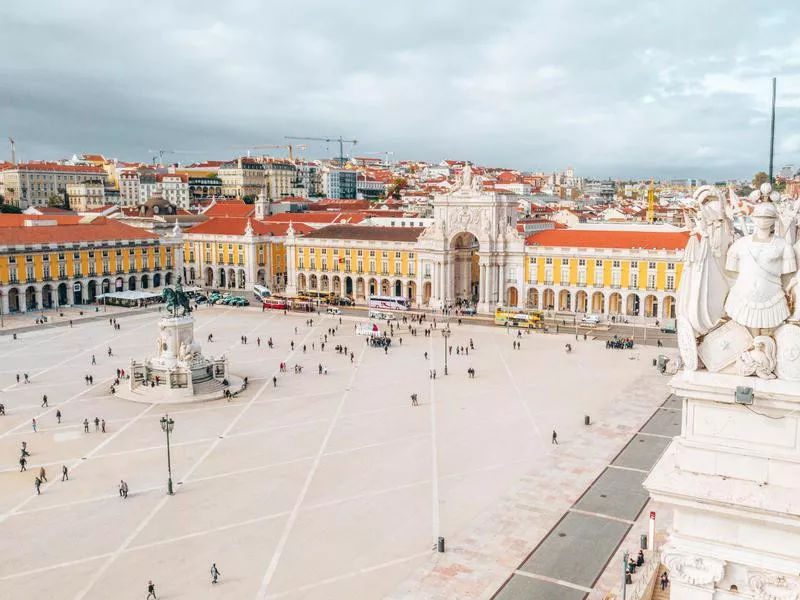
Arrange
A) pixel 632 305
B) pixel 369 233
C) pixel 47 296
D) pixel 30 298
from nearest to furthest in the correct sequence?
pixel 632 305
pixel 30 298
pixel 47 296
pixel 369 233

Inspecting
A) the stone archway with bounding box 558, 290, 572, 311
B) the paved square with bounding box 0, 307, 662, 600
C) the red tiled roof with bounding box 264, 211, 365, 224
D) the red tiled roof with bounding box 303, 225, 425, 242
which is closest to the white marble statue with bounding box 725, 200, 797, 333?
the paved square with bounding box 0, 307, 662, 600

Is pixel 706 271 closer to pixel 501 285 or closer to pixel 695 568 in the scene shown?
pixel 695 568

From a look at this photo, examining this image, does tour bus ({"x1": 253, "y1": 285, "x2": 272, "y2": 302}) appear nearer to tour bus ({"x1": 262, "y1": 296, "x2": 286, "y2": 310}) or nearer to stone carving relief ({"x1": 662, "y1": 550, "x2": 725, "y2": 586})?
tour bus ({"x1": 262, "y1": 296, "x2": 286, "y2": 310})

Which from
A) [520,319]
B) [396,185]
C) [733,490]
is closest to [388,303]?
[520,319]

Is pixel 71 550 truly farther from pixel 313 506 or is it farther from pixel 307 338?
pixel 307 338

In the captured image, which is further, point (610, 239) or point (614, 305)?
point (610, 239)

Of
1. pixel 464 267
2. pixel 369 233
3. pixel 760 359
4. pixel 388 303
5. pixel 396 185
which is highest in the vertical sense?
pixel 396 185
